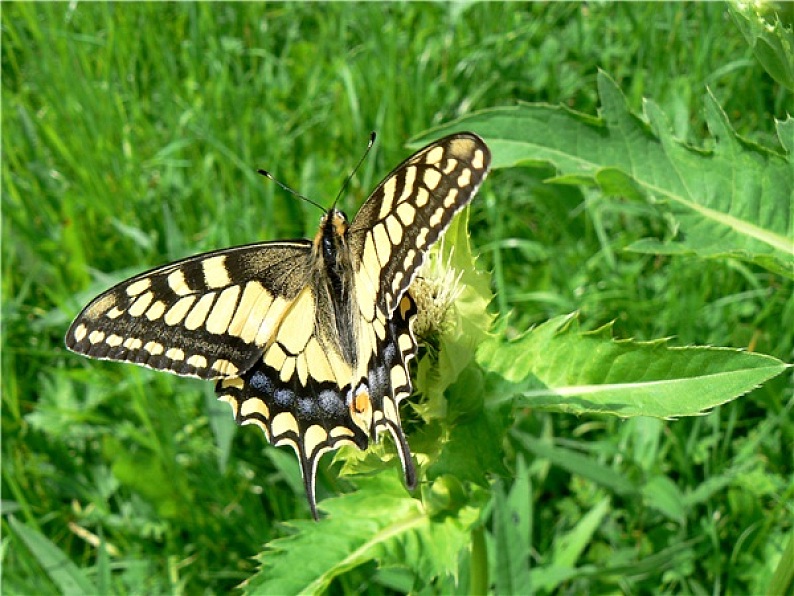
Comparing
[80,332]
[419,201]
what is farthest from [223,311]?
[419,201]

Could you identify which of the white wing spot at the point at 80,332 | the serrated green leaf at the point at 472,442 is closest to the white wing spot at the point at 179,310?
the white wing spot at the point at 80,332

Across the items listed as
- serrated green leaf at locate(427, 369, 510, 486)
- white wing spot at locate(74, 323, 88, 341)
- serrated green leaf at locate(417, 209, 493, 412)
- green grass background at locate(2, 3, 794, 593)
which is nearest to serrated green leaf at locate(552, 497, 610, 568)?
green grass background at locate(2, 3, 794, 593)

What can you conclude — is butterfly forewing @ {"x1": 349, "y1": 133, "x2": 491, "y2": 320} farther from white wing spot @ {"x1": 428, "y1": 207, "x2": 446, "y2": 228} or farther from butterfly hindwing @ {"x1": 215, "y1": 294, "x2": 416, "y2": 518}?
butterfly hindwing @ {"x1": 215, "y1": 294, "x2": 416, "y2": 518}

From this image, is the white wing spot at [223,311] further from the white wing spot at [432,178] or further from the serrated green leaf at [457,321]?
the white wing spot at [432,178]

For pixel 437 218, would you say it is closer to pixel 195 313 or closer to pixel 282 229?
pixel 195 313

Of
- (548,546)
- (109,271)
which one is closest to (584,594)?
(548,546)
